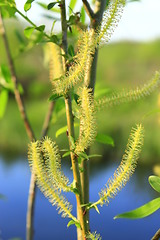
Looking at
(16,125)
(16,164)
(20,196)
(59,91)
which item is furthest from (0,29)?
(16,125)

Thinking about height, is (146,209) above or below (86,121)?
below

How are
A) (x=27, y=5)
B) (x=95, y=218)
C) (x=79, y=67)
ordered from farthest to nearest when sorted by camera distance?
(x=95, y=218) < (x=27, y=5) < (x=79, y=67)

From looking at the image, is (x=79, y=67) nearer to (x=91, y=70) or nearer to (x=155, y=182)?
(x=91, y=70)

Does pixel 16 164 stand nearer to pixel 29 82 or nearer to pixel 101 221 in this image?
pixel 101 221

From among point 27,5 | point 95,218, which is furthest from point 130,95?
point 95,218

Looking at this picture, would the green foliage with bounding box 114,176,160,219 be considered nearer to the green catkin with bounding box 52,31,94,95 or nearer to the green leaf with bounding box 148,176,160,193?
the green leaf with bounding box 148,176,160,193

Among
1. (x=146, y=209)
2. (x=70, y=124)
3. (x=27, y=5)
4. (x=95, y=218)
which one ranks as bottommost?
(x=95, y=218)

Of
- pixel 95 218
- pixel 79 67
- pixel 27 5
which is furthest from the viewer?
pixel 95 218

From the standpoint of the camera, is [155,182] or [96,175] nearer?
[155,182]
